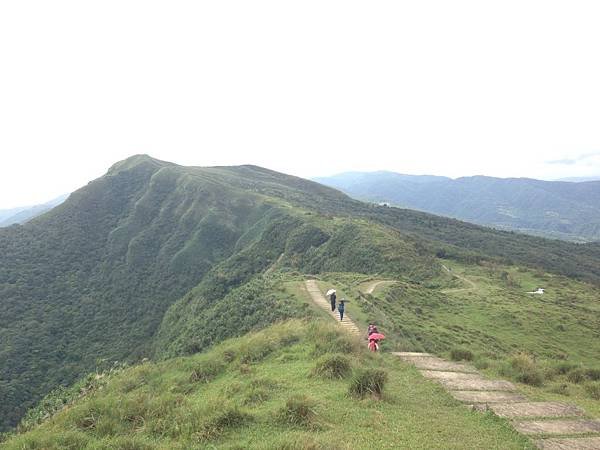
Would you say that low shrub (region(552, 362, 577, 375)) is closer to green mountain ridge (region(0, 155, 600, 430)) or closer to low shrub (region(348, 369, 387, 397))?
low shrub (region(348, 369, 387, 397))

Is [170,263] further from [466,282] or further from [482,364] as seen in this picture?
[482,364]

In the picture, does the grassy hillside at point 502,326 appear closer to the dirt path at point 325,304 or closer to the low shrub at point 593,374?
the low shrub at point 593,374

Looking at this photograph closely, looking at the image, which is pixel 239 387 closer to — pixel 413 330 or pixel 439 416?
pixel 439 416

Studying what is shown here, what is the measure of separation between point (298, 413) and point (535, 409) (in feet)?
24.4

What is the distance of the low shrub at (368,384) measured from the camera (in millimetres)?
11516

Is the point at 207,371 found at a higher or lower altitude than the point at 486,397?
lower

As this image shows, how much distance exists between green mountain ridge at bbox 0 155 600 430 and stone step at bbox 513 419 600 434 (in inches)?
609

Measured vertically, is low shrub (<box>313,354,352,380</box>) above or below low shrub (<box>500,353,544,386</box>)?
above

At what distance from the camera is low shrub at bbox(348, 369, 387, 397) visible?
1152 cm

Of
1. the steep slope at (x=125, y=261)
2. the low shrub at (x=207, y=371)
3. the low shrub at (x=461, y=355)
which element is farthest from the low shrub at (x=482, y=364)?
the steep slope at (x=125, y=261)

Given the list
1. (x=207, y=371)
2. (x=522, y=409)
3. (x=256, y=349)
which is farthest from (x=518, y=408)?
(x=207, y=371)

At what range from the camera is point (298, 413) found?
10.0 metres

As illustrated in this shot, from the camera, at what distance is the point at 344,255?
180 ft

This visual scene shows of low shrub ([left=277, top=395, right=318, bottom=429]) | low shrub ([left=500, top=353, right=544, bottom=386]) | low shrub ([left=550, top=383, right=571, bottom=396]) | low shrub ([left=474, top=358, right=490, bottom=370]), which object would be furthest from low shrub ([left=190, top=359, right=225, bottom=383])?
low shrub ([left=550, top=383, right=571, bottom=396])
